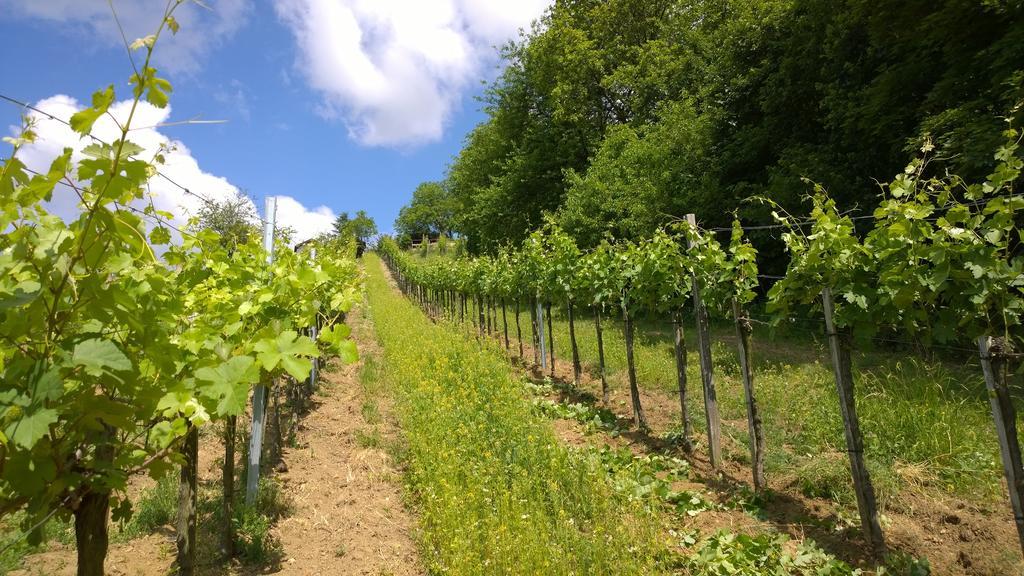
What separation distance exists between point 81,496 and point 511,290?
32.0 ft

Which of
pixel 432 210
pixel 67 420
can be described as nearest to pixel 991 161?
pixel 67 420

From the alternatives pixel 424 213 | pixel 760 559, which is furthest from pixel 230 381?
pixel 424 213

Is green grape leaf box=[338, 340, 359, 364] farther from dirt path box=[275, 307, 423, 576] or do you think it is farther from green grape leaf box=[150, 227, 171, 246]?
dirt path box=[275, 307, 423, 576]

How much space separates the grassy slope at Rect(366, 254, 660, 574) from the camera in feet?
10.7

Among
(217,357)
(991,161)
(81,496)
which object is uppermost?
(991,161)

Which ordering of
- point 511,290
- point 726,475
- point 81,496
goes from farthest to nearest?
point 511,290, point 726,475, point 81,496

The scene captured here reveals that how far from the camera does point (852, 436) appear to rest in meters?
3.63

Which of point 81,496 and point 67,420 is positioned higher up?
point 67,420

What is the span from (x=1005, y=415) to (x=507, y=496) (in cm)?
298

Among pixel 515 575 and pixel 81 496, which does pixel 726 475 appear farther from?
pixel 81 496

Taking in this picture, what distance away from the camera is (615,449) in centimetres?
543

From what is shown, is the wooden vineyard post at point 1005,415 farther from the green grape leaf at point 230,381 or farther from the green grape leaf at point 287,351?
the green grape leaf at point 230,381

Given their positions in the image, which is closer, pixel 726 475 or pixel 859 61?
pixel 726 475

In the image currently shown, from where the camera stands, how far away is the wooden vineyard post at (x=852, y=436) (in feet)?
11.2
